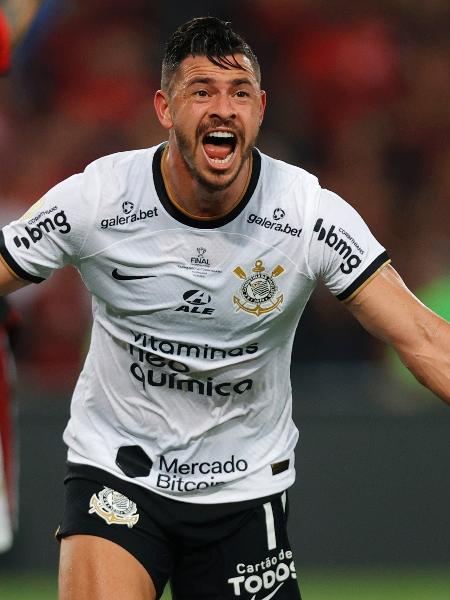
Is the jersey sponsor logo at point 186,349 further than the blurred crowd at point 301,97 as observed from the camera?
No

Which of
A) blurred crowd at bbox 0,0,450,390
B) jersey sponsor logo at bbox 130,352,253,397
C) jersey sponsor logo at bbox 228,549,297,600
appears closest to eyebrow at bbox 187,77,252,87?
jersey sponsor logo at bbox 130,352,253,397

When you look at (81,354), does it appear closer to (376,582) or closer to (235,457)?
(376,582)

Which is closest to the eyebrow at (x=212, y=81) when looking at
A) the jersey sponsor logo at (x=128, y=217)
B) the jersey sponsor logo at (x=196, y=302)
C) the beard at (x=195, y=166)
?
the beard at (x=195, y=166)

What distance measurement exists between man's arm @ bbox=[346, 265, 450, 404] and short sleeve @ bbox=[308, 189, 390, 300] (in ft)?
0.16

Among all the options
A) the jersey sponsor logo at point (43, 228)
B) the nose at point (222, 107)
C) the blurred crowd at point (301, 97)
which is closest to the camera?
the nose at point (222, 107)

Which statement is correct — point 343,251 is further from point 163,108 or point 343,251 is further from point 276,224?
point 163,108

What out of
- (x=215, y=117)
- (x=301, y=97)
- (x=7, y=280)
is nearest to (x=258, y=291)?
(x=215, y=117)

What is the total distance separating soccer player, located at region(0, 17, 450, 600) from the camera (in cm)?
380

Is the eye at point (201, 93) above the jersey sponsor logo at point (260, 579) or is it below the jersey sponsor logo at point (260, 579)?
above

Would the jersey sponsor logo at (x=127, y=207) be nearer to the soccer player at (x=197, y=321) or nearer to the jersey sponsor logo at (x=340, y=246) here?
the soccer player at (x=197, y=321)

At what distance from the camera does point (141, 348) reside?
13.2 ft

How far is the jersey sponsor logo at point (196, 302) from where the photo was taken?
393 centimetres

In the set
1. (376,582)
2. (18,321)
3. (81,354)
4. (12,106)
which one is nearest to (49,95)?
(12,106)

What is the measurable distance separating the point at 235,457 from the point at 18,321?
2.64m
